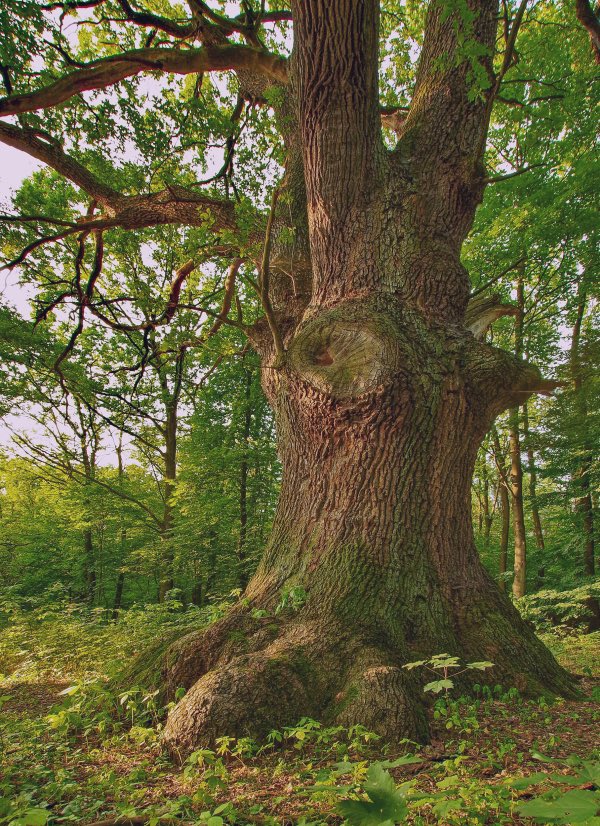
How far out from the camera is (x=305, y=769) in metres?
1.92

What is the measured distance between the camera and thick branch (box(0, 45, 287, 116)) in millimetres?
3990

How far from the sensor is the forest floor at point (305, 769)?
1265 mm

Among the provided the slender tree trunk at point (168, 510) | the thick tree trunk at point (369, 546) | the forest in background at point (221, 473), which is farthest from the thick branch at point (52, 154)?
the slender tree trunk at point (168, 510)

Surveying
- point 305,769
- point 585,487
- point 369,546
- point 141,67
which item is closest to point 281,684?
point 305,769

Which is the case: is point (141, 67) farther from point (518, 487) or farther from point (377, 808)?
point (518, 487)

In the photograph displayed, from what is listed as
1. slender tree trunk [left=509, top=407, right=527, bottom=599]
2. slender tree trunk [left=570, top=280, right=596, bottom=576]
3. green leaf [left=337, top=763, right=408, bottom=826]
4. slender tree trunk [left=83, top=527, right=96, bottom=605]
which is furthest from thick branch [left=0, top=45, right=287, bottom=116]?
slender tree trunk [left=83, top=527, right=96, bottom=605]

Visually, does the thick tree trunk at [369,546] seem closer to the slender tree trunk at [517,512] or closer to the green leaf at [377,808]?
the green leaf at [377,808]

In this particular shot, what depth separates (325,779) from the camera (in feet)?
5.65

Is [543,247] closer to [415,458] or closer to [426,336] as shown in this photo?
[426,336]

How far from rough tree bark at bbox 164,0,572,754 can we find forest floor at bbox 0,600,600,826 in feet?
0.61

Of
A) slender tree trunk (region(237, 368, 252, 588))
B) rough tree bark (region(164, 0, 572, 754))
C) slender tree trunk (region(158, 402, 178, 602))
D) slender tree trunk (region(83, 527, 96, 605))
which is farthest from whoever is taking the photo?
slender tree trunk (region(83, 527, 96, 605))

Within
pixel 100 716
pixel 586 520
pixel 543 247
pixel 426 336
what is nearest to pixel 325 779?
pixel 100 716

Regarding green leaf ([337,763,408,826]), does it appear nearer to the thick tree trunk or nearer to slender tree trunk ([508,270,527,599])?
the thick tree trunk

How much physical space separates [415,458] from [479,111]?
10.6ft
